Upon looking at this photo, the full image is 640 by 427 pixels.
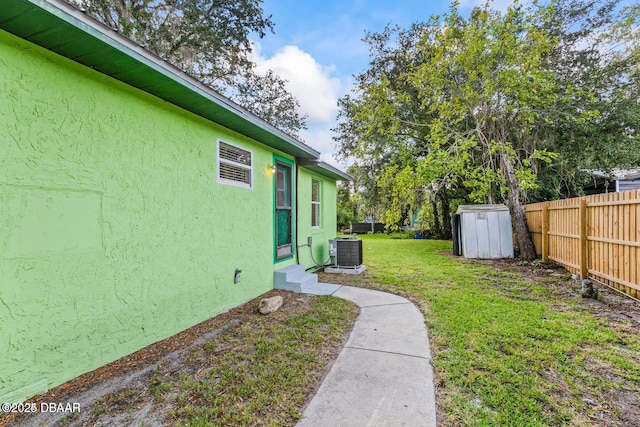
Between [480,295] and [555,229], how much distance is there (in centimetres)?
406

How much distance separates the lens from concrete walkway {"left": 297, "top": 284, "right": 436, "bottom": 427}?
203cm

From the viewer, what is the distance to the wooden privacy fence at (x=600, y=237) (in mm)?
4428

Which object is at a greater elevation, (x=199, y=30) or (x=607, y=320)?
(x=199, y=30)

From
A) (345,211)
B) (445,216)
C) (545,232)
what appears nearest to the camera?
(545,232)

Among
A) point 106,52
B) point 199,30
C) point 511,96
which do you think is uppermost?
point 199,30

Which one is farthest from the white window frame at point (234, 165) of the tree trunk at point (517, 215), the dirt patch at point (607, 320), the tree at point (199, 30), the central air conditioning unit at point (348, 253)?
the tree trunk at point (517, 215)

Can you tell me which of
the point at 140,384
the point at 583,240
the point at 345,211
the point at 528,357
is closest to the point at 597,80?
the point at 583,240

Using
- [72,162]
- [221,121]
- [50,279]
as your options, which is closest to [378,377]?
[50,279]

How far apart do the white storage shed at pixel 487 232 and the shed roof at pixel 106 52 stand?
861cm

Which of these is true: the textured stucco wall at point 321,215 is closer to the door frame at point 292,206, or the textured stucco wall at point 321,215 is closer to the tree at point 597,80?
the door frame at point 292,206

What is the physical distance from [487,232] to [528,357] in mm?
7626

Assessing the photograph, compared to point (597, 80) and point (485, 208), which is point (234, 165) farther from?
point (597, 80)

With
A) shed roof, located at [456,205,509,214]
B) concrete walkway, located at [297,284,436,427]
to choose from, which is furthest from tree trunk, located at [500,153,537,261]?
concrete walkway, located at [297,284,436,427]

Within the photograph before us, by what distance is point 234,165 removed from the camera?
4.62 m
